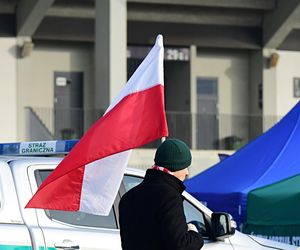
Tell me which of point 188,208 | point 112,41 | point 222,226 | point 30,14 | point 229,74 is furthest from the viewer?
point 229,74

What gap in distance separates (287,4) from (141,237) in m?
20.4

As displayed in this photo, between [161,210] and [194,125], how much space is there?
19.9 metres

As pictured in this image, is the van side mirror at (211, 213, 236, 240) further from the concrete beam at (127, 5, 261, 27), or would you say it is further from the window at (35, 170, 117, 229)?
the concrete beam at (127, 5, 261, 27)

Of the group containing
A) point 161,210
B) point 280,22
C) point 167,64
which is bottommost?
point 161,210

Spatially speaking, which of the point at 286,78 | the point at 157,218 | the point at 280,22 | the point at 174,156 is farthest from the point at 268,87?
the point at 157,218

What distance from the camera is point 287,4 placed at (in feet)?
77.5

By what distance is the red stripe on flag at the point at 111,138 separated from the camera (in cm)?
455

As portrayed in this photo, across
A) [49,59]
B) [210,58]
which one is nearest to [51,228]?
[49,59]

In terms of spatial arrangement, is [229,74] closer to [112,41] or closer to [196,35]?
[196,35]

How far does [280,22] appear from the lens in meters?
24.4

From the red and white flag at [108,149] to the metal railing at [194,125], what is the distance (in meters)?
16.7

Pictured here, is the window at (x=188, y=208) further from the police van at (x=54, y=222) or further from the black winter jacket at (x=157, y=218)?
the black winter jacket at (x=157, y=218)

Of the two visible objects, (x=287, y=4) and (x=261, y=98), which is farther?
(x=261, y=98)

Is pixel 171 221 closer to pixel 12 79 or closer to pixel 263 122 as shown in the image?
pixel 12 79
